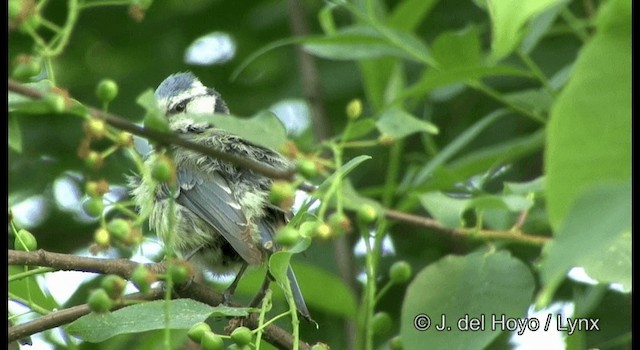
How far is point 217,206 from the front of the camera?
116 inches

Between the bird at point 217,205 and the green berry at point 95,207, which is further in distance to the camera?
the bird at point 217,205

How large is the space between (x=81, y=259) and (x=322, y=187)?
0.43 metres

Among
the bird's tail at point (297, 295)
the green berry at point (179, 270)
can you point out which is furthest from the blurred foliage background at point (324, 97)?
the green berry at point (179, 270)

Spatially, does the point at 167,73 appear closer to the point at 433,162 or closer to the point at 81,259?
the point at 433,162

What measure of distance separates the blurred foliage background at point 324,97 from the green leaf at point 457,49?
153 millimetres

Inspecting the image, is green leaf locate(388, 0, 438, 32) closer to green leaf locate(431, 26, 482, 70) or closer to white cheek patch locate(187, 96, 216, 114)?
green leaf locate(431, 26, 482, 70)

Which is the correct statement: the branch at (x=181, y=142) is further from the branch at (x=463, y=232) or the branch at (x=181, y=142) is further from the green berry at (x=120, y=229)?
the branch at (x=463, y=232)

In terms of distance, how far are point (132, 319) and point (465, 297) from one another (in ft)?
2.01

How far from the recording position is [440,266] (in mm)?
2061

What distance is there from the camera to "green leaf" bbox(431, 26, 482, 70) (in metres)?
2.76

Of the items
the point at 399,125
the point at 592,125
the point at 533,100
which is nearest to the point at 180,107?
the point at 533,100

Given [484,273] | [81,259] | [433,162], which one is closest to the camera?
[81,259]

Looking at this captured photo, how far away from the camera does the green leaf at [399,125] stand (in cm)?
225

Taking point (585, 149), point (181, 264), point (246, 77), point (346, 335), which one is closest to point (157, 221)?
point (346, 335)
